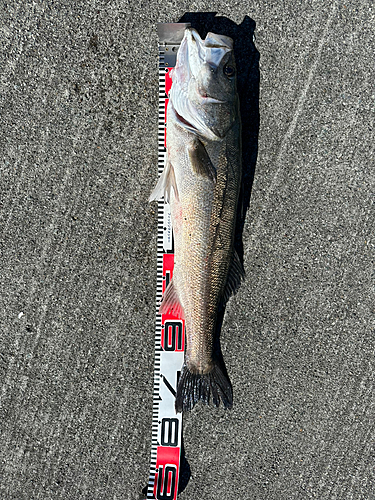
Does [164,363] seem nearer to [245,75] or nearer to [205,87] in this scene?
[205,87]

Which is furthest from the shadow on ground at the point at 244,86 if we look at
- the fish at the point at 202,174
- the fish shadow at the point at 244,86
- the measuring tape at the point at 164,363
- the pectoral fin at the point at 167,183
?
the pectoral fin at the point at 167,183

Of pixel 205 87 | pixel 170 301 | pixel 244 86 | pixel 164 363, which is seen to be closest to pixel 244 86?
Answer: pixel 244 86

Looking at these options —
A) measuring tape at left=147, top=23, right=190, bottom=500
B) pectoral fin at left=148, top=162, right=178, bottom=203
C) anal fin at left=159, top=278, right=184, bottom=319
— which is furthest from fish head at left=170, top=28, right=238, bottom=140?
anal fin at left=159, top=278, right=184, bottom=319

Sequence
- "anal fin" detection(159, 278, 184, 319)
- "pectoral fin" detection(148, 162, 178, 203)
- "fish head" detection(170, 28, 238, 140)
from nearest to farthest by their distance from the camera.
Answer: "fish head" detection(170, 28, 238, 140)
"pectoral fin" detection(148, 162, 178, 203)
"anal fin" detection(159, 278, 184, 319)

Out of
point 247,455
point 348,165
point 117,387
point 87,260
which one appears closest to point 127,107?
point 87,260

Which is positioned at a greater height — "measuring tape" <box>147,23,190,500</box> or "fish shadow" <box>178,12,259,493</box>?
"fish shadow" <box>178,12,259,493</box>

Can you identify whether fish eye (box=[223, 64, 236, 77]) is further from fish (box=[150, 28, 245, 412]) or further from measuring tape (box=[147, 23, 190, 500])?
measuring tape (box=[147, 23, 190, 500])
